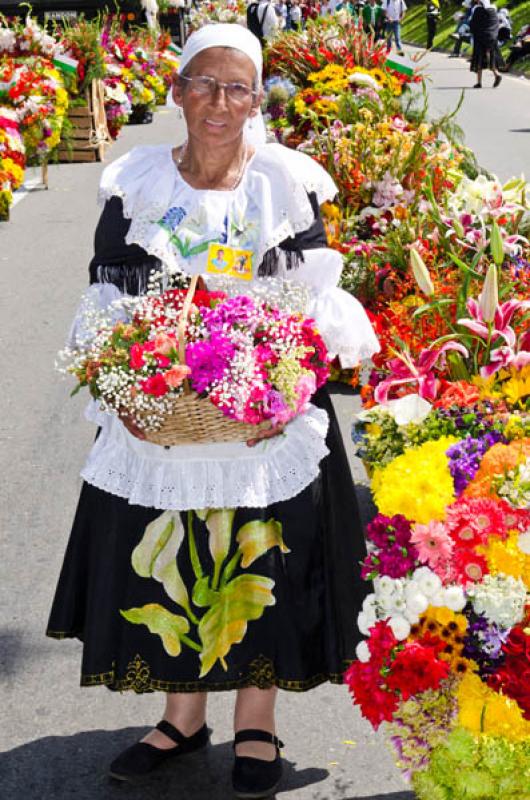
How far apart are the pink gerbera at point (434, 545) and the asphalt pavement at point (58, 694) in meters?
1.06

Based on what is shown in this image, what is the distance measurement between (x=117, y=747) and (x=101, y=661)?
45 centimetres

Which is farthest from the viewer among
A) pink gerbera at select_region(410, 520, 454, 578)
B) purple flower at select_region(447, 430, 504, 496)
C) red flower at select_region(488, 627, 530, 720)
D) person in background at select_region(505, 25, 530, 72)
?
person in background at select_region(505, 25, 530, 72)

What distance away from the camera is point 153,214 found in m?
3.53

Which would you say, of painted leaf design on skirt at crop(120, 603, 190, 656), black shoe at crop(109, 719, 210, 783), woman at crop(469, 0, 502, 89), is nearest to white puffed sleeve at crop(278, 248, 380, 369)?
painted leaf design on skirt at crop(120, 603, 190, 656)

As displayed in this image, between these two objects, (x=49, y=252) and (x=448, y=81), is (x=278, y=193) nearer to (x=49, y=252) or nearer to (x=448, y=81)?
(x=49, y=252)

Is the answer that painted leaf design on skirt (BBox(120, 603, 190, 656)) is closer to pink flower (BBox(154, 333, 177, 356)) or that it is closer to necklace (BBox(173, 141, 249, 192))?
pink flower (BBox(154, 333, 177, 356))

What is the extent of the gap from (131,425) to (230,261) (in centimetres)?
56

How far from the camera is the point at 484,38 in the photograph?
28641mm

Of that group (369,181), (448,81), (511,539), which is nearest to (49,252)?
(369,181)

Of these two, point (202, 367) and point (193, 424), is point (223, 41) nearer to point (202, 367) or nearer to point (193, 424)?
point (202, 367)

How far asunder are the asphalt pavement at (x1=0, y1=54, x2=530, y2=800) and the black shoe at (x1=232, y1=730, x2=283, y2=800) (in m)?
0.08

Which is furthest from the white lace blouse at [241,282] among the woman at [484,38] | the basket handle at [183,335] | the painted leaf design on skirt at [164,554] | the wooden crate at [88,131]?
the woman at [484,38]

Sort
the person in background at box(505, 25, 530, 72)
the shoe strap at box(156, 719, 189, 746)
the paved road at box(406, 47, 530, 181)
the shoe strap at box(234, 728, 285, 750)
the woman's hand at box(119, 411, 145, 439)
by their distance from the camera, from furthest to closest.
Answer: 1. the person in background at box(505, 25, 530, 72)
2. the paved road at box(406, 47, 530, 181)
3. the shoe strap at box(156, 719, 189, 746)
4. the shoe strap at box(234, 728, 285, 750)
5. the woman's hand at box(119, 411, 145, 439)

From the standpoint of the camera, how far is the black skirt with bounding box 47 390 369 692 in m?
3.51
